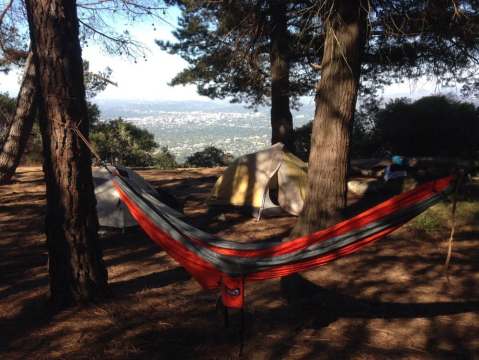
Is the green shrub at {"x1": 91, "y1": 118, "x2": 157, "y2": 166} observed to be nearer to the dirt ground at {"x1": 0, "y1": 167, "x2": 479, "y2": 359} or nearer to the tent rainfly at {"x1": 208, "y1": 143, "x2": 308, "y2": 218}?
the tent rainfly at {"x1": 208, "y1": 143, "x2": 308, "y2": 218}

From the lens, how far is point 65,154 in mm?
4004

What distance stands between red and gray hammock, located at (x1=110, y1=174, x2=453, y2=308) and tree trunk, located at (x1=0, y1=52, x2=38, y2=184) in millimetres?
6660

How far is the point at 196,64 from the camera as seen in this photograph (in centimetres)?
1421

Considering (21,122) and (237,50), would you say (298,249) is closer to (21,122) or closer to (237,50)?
(237,50)

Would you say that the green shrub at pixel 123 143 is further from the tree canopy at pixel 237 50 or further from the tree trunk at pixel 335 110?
the tree trunk at pixel 335 110

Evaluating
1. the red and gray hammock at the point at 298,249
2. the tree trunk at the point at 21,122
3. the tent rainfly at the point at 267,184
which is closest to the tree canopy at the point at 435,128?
the tent rainfly at the point at 267,184

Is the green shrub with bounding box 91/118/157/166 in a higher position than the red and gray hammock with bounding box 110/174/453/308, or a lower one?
higher

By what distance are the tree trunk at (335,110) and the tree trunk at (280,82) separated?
5.27m

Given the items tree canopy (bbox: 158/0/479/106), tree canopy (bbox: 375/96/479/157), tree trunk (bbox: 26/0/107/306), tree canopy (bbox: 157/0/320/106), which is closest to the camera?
tree trunk (bbox: 26/0/107/306)

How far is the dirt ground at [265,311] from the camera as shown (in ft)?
12.0

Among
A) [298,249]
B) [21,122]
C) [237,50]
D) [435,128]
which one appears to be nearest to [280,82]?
[237,50]

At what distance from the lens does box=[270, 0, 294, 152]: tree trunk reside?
1111 centimetres

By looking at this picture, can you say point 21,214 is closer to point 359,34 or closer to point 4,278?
point 4,278

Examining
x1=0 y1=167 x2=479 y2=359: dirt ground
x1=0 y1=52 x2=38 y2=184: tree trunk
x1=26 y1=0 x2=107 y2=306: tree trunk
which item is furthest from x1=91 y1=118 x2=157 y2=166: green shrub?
x1=26 y1=0 x2=107 y2=306: tree trunk
